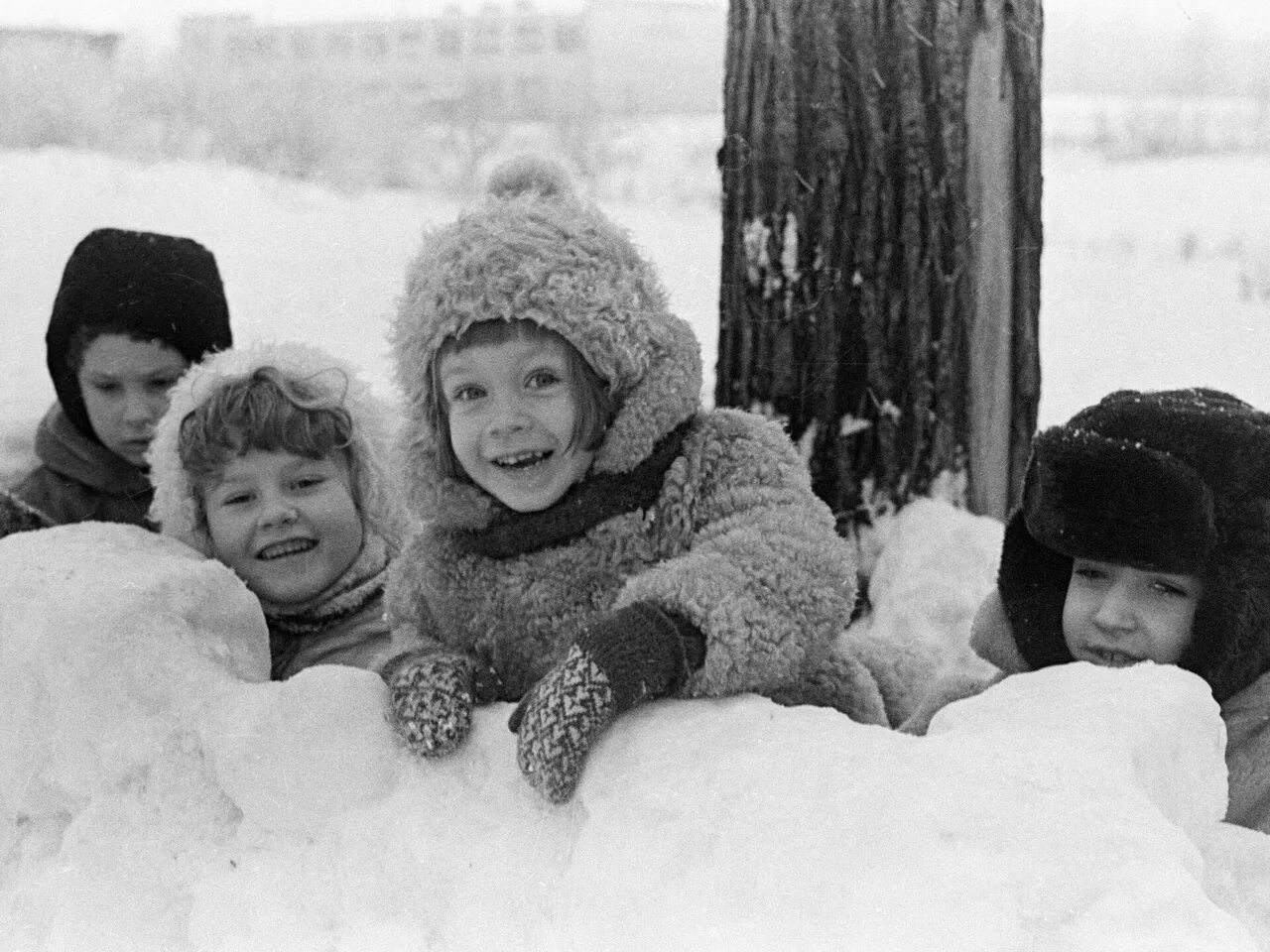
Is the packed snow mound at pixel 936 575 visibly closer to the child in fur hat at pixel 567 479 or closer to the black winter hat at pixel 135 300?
the child in fur hat at pixel 567 479

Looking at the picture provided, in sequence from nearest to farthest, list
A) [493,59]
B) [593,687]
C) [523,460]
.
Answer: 1. [593,687]
2. [523,460]
3. [493,59]

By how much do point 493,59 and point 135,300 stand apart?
3.41m

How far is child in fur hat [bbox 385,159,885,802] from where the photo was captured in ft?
6.90

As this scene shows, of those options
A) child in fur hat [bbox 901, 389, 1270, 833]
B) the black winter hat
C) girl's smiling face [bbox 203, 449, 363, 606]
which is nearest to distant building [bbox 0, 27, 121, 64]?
the black winter hat

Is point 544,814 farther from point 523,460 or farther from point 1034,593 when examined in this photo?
point 1034,593

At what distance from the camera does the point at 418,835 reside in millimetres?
1887

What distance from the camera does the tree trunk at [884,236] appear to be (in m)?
3.14

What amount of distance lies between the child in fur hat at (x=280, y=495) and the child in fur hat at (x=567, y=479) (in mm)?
552

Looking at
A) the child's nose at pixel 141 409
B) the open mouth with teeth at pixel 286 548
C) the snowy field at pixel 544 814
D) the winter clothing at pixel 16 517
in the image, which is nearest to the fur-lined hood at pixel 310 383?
the open mouth with teeth at pixel 286 548

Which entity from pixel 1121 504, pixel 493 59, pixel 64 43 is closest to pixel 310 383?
pixel 1121 504

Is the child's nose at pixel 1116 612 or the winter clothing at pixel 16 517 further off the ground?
the child's nose at pixel 1116 612

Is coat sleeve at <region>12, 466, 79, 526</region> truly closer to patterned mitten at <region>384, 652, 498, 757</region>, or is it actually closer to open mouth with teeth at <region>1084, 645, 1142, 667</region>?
patterned mitten at <region>384, 652, 498, 757</region>

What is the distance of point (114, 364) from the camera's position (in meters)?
3.69

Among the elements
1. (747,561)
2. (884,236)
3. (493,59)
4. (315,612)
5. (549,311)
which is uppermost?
(493,59)
